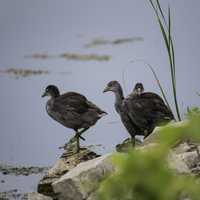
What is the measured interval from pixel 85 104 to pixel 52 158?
2.59 ft

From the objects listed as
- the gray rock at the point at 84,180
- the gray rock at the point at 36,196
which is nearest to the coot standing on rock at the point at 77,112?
the gray rock at the point at 36,196

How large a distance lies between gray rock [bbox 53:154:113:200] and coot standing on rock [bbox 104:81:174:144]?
1591 mm

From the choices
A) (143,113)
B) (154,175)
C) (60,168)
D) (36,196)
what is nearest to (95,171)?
(36,196)

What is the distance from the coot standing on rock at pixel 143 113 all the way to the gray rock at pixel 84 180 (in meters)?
1.59

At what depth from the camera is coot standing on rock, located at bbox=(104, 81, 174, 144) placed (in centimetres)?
674

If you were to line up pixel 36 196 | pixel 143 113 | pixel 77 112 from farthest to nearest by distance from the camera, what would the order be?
pixel 77 112 → pixel 143 113 → pixel 36 196

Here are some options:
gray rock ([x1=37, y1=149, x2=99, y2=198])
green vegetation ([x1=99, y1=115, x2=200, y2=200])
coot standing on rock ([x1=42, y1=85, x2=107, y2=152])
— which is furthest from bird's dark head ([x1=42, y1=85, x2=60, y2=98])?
green vegetation ([x1=99, y1=115, x2=200, y2=200])

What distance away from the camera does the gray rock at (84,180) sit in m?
4.87

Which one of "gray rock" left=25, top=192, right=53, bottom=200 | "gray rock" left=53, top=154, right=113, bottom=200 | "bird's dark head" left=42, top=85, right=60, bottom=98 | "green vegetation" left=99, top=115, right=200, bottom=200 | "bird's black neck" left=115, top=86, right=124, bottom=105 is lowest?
"gray rock" left=25, top=192, right=53, bottom=200

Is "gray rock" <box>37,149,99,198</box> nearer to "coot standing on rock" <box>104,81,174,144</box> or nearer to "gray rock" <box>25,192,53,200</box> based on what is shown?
"gray rock" <box>25,192,53,200</box>

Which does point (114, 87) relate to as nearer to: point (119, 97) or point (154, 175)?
point (119, 97)

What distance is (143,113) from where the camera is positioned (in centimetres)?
678

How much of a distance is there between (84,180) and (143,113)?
1.89 metres

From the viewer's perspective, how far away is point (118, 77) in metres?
9.95
